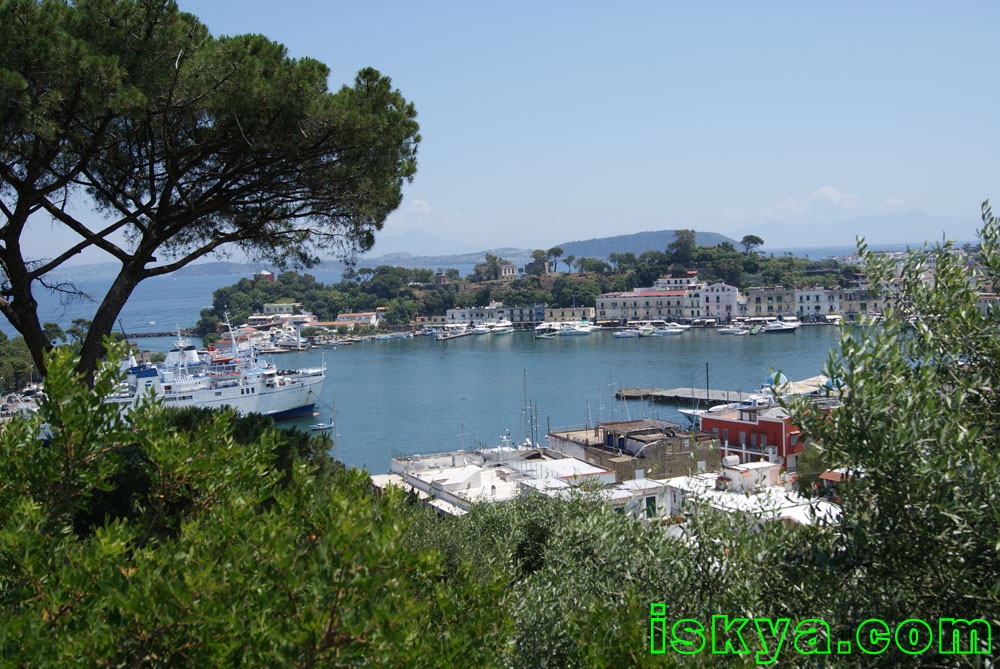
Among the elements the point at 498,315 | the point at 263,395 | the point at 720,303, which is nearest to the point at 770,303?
the point at 720,303

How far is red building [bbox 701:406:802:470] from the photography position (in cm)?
1207

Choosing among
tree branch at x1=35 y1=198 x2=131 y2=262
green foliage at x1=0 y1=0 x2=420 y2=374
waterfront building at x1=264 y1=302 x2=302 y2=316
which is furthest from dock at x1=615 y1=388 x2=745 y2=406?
waterfront building at x1=264 y1=302 x2=302 y2=316

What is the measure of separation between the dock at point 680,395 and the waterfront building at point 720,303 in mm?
17353

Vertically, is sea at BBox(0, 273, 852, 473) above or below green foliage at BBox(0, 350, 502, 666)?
below

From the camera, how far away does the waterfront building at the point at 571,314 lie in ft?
129

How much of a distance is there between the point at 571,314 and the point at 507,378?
16.9m

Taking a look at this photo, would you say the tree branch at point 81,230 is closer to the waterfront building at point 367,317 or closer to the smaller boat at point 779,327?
the smaller boat at point 779,327

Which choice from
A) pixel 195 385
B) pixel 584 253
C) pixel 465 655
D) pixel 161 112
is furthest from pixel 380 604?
pixel 584 253

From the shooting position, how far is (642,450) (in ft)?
34.9

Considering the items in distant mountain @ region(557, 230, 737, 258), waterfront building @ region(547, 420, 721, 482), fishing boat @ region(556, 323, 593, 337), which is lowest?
waterfront building @ region(547, 420, 721, 482)

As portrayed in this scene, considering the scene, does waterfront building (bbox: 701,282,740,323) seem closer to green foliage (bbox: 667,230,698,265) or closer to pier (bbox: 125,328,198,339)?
green foliage (bbox: 667,230,698,265)

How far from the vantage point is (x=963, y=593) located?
1.49 m

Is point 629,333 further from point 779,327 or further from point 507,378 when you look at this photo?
point 507,378

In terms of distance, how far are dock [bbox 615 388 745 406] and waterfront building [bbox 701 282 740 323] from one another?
→ 1735cm
